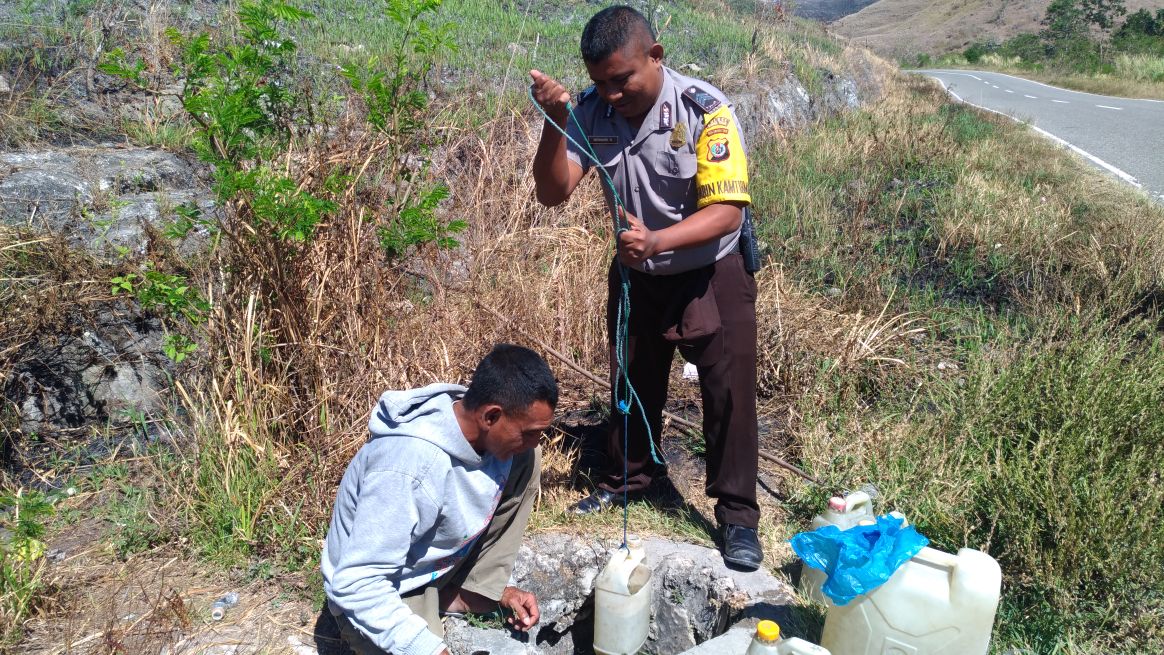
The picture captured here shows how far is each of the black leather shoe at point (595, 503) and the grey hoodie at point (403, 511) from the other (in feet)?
2.68

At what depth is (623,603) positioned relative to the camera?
2.61 meters

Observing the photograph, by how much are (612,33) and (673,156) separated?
1.38ft

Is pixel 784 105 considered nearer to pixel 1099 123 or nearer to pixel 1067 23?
pixel 1099 123

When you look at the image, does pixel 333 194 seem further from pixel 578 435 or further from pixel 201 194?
pixel 201 194

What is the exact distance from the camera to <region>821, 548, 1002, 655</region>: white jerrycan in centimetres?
220

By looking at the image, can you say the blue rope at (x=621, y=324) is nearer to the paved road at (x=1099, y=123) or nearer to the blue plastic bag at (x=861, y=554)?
the blue plastic bag at (x=861, y=554)

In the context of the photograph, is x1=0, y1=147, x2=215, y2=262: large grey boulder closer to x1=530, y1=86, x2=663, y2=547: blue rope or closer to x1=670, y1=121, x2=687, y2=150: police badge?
x1=530, y1=86, x2=663, y2=547: blue rope

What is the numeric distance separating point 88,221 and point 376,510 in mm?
3506

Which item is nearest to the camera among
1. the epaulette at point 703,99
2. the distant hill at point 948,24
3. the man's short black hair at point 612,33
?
the man's short black hair at point 612,33

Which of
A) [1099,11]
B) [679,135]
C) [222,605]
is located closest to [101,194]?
[222,605]

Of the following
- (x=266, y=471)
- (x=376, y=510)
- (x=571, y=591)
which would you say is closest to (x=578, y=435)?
(x=571, y=591)

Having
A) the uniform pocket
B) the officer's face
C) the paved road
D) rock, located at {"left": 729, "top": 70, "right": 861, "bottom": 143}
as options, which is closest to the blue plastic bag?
the uniform pocket

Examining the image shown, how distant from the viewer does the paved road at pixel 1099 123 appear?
916 centimetres

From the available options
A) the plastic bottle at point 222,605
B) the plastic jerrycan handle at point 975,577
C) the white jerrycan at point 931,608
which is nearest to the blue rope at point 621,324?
the white jerrycan at point 931,608
